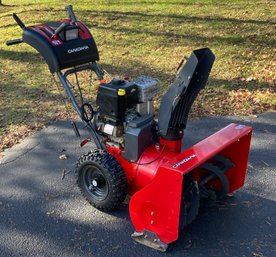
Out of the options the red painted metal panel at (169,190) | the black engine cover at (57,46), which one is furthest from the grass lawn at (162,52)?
the red painted metal panel at (169,190)

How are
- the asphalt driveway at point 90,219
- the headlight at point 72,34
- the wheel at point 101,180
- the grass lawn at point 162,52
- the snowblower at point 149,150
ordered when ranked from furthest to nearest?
the grass lawn at point 162,52
the headlight at point 72,34
the wheel at point 101,180
the asphalt driveway at point 90,219
the snowblower at point 149,150

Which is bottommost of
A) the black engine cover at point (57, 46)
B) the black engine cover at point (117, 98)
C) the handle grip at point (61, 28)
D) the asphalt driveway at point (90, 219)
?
the asphalt driveway at point (90, 219)

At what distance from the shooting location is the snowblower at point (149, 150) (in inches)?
111

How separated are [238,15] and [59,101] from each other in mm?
4773

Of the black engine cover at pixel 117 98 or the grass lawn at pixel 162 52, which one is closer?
the black engine cover at pixel 117 98

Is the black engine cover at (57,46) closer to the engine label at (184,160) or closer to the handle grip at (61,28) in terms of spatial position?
the handle grip at (61,28)

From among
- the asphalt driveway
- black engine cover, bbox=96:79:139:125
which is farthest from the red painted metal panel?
black engine cover, bbox=96:79:139:125

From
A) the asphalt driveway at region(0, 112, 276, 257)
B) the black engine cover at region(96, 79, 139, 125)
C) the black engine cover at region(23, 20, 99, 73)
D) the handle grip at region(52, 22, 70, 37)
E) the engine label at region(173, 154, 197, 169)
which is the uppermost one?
the handle grip at region(52, 22, 70, 37)

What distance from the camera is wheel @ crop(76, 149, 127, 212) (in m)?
3.16

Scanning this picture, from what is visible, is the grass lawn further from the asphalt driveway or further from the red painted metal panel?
the red painted metal panel

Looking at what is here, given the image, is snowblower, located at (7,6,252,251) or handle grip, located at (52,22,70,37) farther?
handle grip, located at (52,22,70,37)

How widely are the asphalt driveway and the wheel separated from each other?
127 mm

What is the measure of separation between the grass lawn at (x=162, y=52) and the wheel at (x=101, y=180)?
5.00ft

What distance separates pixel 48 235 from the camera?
10.6ft
